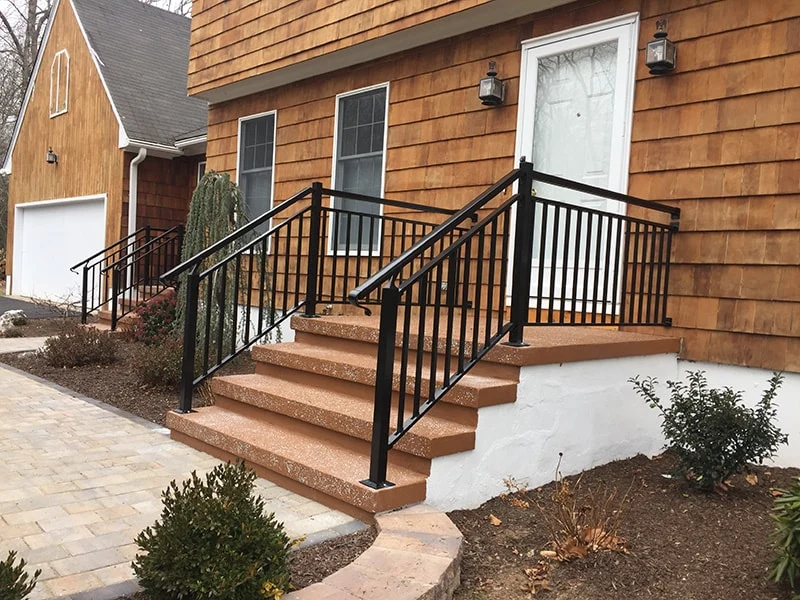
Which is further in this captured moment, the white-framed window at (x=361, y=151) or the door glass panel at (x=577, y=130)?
the white-framed window at (x=361, y=151)

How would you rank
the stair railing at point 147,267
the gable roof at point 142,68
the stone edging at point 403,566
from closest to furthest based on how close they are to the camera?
1. the stone edging at point 403,566
2. the stair railing at point 147,267
3. the gable roof at point 142,68

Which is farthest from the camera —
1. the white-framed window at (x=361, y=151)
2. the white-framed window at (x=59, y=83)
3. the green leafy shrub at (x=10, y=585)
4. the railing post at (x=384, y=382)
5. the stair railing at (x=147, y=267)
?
the white-framed window at (x=59, y=83)

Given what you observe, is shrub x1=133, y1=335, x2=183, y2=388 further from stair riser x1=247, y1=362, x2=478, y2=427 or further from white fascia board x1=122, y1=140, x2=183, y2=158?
white fascia board x1=122, y1=140, x2=183, y2=158

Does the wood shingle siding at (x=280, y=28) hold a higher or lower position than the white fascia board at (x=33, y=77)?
lower

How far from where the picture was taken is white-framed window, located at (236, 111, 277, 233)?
26.1ft

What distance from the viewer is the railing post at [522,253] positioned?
3.49m

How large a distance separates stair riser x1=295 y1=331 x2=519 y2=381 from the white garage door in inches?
330

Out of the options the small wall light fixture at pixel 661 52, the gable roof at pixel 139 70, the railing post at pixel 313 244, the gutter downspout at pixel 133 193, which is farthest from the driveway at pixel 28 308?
the small wall light fixture at pixel 661 52

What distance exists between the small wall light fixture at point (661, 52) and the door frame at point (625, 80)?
0.65 feet

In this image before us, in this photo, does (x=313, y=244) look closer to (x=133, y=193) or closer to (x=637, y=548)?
(x=637, y=548)

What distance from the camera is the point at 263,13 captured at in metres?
7.21

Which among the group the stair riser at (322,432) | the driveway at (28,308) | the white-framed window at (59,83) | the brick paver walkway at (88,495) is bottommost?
the brick paver walkway at (88,495)

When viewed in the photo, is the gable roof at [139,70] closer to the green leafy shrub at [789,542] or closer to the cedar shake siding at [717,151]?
the cedar shake siding at [717,151]

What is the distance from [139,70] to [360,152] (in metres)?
7.81
